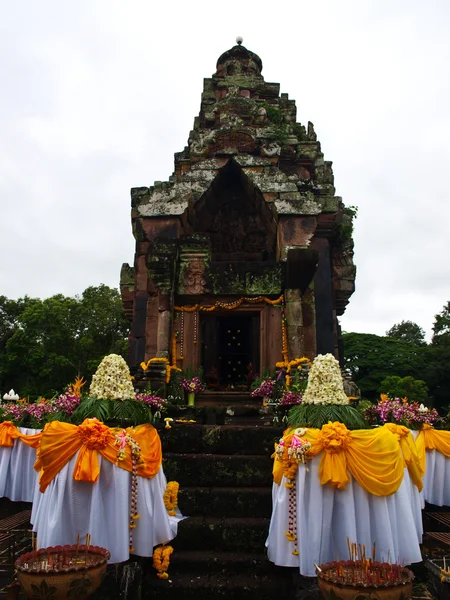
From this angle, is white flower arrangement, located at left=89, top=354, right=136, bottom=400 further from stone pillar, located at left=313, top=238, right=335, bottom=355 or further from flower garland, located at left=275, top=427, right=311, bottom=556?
stone pillar, located at left=313, top=238, right=335, bottom=355

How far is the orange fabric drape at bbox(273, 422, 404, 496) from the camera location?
4.90 m

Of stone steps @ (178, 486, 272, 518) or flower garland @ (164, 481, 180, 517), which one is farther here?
stone steps @ (178, 486, 272, 518)

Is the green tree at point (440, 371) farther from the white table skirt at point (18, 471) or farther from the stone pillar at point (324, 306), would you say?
the white table skirt at point (18, 471)

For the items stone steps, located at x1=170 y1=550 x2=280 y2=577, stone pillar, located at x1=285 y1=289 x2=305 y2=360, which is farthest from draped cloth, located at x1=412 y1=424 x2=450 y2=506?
stone steps, located at x1=170 y1=550 x2=280 y2=577

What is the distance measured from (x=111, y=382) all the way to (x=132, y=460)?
1221mm

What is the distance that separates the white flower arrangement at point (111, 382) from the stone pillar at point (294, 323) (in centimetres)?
526

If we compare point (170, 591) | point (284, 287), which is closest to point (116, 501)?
point (170, 591)

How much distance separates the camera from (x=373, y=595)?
358 cm

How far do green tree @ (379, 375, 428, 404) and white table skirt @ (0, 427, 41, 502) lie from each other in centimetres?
2574

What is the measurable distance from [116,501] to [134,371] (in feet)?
21.6

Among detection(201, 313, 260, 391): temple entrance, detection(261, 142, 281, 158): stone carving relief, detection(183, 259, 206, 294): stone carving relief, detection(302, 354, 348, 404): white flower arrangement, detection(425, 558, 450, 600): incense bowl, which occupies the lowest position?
detection(425, 558, 450, 600): incense bowl

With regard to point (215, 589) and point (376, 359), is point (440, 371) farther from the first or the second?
point (215, 589)

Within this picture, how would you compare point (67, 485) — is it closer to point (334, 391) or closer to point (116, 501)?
point (116, 501)

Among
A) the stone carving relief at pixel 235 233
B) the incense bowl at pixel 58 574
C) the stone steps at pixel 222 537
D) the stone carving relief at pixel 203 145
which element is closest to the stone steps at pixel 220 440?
the stone steps at pixel 222 537
